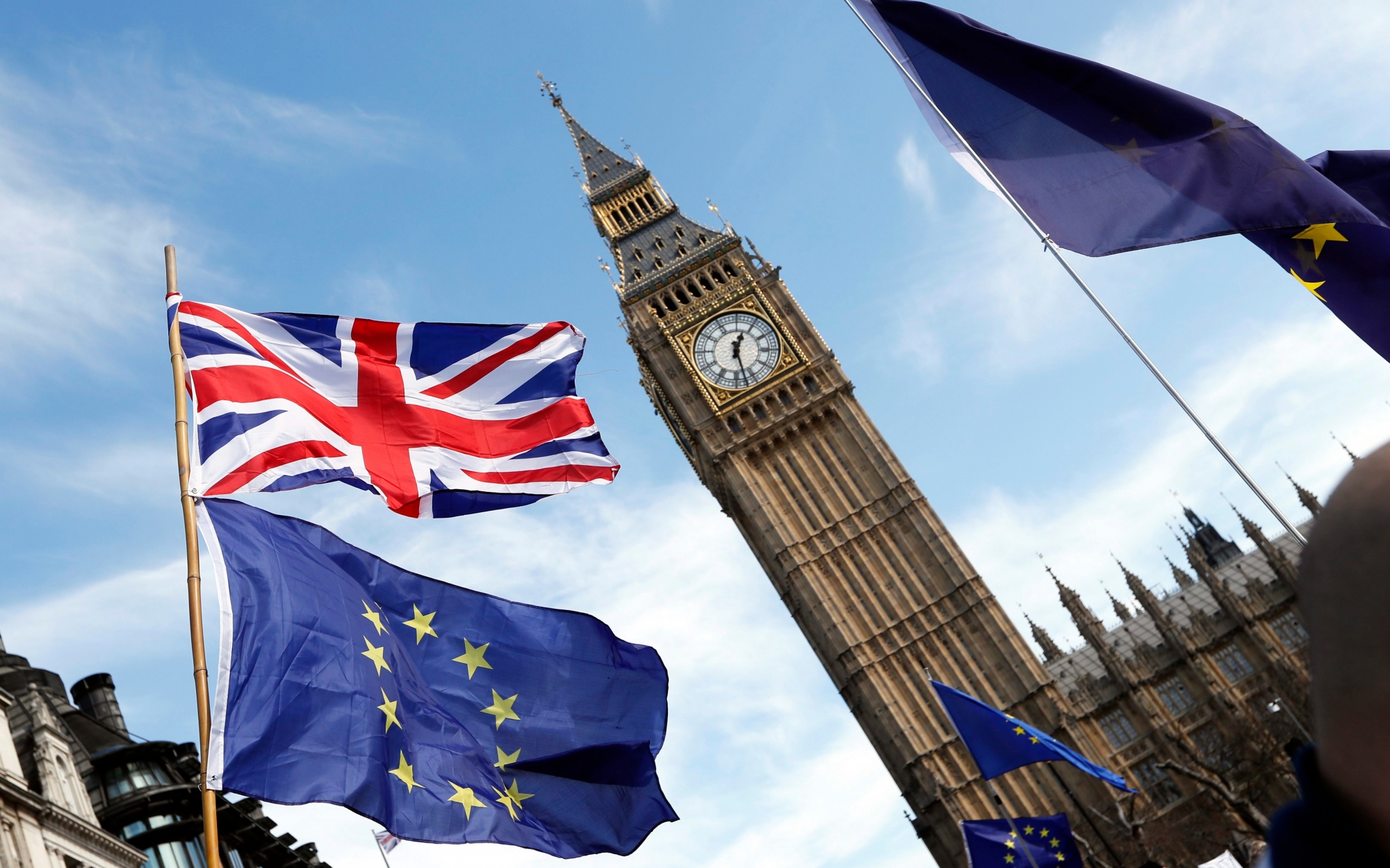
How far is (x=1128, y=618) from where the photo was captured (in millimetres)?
98250

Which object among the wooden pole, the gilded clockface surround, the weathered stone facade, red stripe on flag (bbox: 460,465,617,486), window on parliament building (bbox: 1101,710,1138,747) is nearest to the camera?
the wooden pole

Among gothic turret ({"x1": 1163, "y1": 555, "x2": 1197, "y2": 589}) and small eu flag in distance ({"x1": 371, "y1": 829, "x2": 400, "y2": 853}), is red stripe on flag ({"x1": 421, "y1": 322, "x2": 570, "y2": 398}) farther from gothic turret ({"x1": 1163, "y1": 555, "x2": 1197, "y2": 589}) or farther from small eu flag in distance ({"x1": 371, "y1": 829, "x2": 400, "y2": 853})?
gothic turret ({"x1": 1163, "y1": 555, "x2": 1197, "y2": 589})

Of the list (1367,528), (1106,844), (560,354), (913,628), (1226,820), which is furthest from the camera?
(913,628)

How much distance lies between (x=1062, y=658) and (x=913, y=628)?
39061 mm

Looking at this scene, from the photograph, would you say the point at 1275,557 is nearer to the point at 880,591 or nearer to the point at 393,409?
the point at 880,591

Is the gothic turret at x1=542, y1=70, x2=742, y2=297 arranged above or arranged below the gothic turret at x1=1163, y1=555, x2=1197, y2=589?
above

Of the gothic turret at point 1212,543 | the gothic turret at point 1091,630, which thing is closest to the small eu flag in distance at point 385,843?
the gothic turret at point 1091,630

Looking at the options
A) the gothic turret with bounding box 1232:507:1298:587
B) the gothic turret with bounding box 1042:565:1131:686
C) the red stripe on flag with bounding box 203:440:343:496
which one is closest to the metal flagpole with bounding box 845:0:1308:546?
the red stripe on flag with bounding box 203:440:343:496

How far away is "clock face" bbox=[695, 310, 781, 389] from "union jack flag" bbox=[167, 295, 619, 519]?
186 feet

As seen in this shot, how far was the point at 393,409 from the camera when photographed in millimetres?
11797

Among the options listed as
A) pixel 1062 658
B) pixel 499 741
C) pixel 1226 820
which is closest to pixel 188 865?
pixel 499 741

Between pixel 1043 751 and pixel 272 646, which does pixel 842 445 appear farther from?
pixel 272 646

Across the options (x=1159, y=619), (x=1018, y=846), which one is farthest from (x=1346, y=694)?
(x=1159, y=619)

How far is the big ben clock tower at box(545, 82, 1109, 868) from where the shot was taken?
2371 inches
